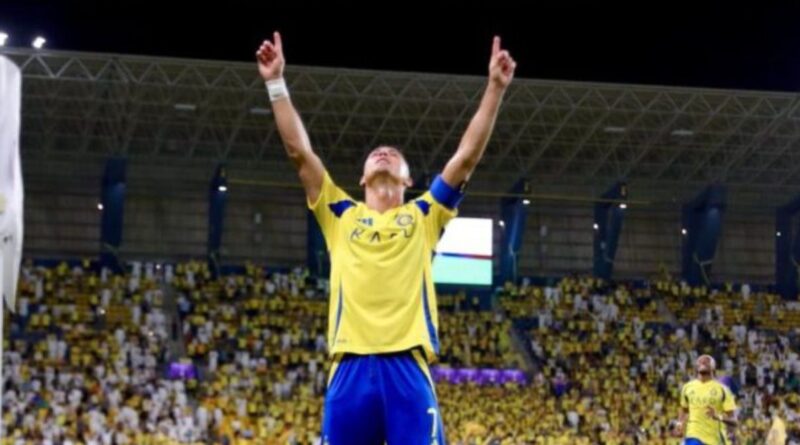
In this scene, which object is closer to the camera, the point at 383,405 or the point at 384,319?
the point at 383,405

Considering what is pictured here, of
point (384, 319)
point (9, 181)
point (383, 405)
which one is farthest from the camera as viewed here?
point (384, 319)

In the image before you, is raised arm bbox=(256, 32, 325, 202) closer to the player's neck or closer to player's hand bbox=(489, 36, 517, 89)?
the player's neck

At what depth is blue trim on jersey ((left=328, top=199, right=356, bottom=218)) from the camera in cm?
694

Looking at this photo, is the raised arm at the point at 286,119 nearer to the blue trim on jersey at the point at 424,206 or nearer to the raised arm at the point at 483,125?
the blue trim on jersey at the point at 424,206

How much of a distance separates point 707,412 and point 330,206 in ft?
39.7

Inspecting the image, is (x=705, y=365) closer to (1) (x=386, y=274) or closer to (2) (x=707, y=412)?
(2) (x=707, y=412)

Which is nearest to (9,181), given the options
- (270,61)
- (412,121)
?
(270,61)

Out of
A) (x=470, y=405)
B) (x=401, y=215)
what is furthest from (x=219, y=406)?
(x=401, y=215)

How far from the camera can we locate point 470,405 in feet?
137

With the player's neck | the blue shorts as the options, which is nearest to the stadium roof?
the player's neck

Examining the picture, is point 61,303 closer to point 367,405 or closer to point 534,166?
point 534,166

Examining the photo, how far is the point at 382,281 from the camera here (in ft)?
21.9

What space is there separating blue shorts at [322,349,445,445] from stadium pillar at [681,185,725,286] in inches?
1988

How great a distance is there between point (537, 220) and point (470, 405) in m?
17.9
